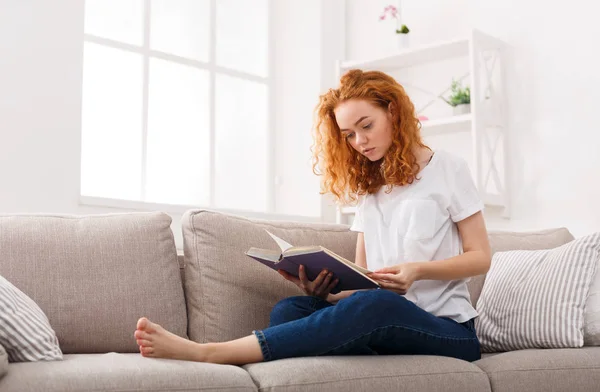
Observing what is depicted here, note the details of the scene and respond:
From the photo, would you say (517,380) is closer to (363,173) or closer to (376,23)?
(363,173)

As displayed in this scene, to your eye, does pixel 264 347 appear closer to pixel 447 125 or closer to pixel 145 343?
pixel 145 343

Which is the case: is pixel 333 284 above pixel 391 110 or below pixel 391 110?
below

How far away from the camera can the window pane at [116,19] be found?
3.45 m

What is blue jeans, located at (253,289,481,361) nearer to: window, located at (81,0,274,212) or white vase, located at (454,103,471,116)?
white vase, located at (454,103,471,116)

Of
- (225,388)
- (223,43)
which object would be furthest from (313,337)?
(223,43)

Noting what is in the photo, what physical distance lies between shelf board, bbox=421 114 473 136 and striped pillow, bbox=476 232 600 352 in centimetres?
114

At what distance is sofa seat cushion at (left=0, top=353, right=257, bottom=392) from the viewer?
1472mm

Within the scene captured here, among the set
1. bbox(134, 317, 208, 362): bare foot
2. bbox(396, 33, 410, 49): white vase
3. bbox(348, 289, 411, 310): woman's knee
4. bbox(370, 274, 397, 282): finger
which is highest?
bbox(396, 33, 410, 49): white vase

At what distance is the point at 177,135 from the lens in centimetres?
366

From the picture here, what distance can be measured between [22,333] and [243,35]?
2571 mm

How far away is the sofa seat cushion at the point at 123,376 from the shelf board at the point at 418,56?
219 centimetres

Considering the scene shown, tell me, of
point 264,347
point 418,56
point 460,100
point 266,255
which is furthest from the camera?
point 418,56

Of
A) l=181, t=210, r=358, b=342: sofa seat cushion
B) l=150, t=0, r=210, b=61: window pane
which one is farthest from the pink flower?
l=181, t=210, r=358, b=342: sofa seat cushion

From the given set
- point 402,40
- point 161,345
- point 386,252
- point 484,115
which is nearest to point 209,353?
point 161,345
